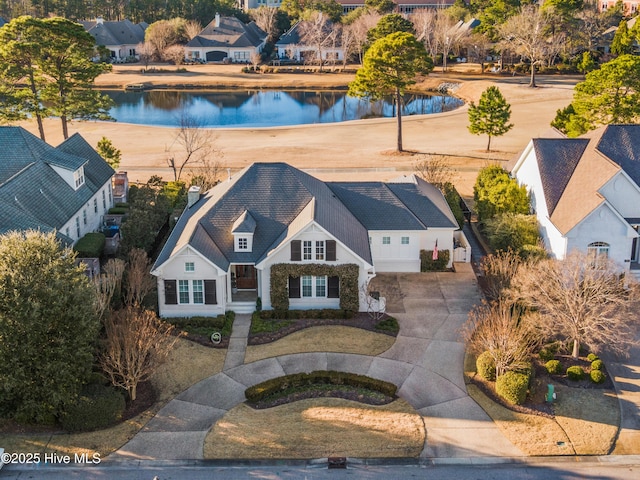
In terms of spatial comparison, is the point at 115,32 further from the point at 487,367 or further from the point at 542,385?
the point at 542,385

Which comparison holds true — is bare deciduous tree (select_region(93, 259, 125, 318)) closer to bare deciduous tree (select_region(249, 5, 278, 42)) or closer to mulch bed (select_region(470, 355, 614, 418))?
mulch bed (select_region(470, 355, 614, 418))

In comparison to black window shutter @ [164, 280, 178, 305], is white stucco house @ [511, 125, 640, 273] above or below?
above

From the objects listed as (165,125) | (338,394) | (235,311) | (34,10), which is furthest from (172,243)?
(34,10)

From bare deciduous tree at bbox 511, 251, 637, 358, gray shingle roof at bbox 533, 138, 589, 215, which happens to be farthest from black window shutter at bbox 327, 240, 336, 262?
gray shingle roof at bbox 533, 138, 589, 215

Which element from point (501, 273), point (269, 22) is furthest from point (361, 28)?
point (501, 273)

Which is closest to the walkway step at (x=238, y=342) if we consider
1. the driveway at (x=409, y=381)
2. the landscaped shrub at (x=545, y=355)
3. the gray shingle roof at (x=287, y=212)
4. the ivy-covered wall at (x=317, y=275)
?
the driveway at (x=409, y=381)

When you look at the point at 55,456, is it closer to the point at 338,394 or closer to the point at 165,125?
the point at 338,394
